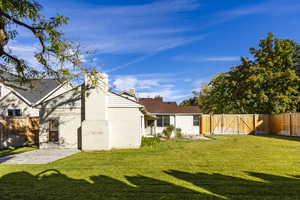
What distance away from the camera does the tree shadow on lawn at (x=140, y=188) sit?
468cm

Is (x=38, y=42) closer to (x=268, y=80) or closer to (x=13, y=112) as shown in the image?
(x=13, y=112)

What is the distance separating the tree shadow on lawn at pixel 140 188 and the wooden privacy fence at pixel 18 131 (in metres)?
9.12

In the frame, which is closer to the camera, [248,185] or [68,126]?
[248,185]

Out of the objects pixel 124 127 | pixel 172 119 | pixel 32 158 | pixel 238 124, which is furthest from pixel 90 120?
pixel 238 124

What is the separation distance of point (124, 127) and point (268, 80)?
21.7 metres

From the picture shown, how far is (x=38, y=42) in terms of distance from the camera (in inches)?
273

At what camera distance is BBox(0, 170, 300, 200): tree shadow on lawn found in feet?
15.4

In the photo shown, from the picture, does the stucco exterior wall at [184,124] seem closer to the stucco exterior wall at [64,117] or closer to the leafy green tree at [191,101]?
the stucco exterior wall at [64,117]

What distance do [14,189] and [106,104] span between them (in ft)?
25.7

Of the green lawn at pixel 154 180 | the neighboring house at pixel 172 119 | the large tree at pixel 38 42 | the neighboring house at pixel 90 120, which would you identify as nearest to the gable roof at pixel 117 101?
the neighboring house at pixel 90 120

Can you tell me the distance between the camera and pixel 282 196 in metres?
4.57

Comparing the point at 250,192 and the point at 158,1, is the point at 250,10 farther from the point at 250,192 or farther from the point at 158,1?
the point at 250,192

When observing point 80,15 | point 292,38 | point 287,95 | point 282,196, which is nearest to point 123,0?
point 80,15

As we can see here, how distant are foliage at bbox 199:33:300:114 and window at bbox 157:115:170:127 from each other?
11.3 m
